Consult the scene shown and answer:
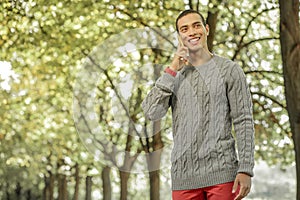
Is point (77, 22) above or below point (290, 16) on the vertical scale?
above

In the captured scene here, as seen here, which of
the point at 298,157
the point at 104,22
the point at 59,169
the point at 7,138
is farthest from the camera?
the point at 59,169

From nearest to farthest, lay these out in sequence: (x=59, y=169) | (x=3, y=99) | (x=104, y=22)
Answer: (x=104, y=22) < (x=3, y=99) < (x=59, y=169)

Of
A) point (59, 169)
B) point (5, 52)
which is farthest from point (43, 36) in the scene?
point (59, 169)

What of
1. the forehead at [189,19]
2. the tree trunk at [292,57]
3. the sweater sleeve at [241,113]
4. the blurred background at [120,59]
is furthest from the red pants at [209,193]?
the tree trunk at [292,57]

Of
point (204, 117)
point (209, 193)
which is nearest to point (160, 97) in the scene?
point (204, 117)

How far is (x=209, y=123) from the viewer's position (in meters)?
4.05

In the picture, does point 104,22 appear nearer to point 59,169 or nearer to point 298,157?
point 298,157

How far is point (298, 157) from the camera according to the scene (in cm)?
1064

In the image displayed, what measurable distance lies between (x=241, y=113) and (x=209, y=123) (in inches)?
7.9

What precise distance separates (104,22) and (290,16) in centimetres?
778

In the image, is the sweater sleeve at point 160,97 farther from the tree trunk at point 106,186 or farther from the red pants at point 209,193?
the tree trunk at point 106,186

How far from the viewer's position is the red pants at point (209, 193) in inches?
154

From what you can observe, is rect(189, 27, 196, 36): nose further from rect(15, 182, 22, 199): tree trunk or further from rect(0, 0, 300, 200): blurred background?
rect(15, 182, 22, 199): tree trunk

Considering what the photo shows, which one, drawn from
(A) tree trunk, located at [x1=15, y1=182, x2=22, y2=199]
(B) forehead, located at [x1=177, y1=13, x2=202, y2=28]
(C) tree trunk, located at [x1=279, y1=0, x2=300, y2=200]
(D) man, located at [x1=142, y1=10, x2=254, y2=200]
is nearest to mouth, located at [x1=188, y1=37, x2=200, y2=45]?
(D) man, located at [x1=142, y1=10, x2=254, y2=200]
